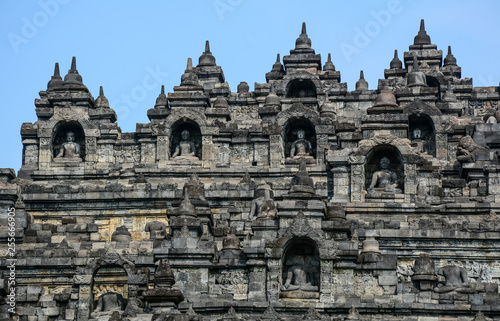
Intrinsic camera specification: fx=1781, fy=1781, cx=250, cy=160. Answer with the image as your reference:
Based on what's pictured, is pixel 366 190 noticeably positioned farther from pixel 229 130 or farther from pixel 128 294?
pixel 128 294

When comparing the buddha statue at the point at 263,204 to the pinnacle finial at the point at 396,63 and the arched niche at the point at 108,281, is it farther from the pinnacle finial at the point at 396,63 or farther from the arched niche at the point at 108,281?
the pinnacle finial at the point at 396,63

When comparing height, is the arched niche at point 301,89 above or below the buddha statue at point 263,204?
above

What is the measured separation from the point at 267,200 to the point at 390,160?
7964 mm

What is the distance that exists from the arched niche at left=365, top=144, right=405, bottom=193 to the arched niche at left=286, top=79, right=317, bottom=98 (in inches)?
470

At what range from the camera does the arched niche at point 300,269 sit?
217ft

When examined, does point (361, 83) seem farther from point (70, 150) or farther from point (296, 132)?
point (70, 150)

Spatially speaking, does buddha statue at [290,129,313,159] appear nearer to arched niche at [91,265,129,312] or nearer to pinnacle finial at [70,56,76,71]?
pinnacle finial at [70,56,76,71]

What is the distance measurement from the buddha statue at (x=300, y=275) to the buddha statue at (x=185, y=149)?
17046mm

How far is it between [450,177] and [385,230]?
30.4 feet

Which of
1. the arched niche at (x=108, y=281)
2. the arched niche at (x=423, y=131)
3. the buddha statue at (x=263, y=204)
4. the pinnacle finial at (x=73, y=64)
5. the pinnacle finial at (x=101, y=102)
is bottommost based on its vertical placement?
the arched niche at (x=108, y=281)

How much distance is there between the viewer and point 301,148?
8269 cm

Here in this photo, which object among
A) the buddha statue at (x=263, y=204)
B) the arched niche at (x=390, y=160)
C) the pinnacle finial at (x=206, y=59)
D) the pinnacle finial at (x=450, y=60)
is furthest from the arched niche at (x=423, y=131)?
the pinnacle finial at (x=206, y=59)

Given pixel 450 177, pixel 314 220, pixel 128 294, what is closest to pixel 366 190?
pixel 450 177

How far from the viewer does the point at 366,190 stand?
254 feet
